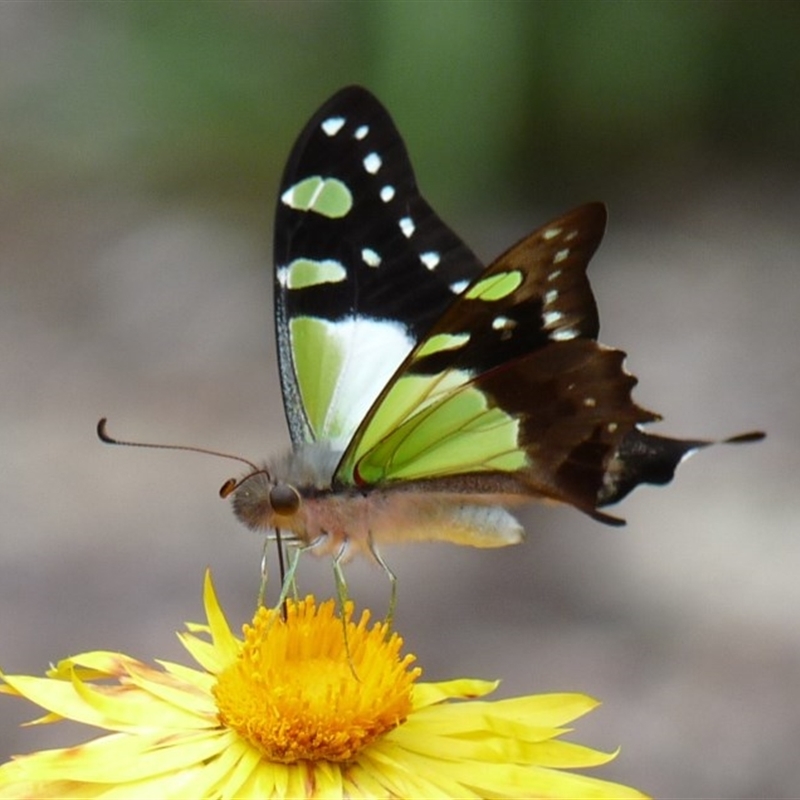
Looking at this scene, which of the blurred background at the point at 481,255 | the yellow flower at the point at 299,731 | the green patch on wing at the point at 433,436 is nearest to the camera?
the yellow flower at the point at 299,731

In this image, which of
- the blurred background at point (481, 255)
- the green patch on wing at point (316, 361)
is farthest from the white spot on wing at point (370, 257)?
the blurred background at point (481, 255)

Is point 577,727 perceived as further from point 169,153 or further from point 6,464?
point 169,153

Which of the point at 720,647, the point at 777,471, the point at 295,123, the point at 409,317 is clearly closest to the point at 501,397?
the point at 409,317

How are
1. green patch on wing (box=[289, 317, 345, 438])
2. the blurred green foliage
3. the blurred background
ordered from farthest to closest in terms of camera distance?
1. the blurred green foliage
2. the blurred background
3. green patch on wing (box=[289, 317, 345, 438])

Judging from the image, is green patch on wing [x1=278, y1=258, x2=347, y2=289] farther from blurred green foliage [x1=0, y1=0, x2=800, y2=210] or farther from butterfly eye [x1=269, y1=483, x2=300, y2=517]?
blurred green foliage [x1=0, y1=0, x2=800, y2=210]

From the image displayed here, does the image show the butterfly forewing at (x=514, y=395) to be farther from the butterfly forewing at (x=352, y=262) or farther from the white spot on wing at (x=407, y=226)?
the white spot on wing at (x=407, y=226)

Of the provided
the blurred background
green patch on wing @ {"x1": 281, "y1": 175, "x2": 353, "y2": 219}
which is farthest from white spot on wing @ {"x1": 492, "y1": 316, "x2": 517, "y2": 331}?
the blurred background
